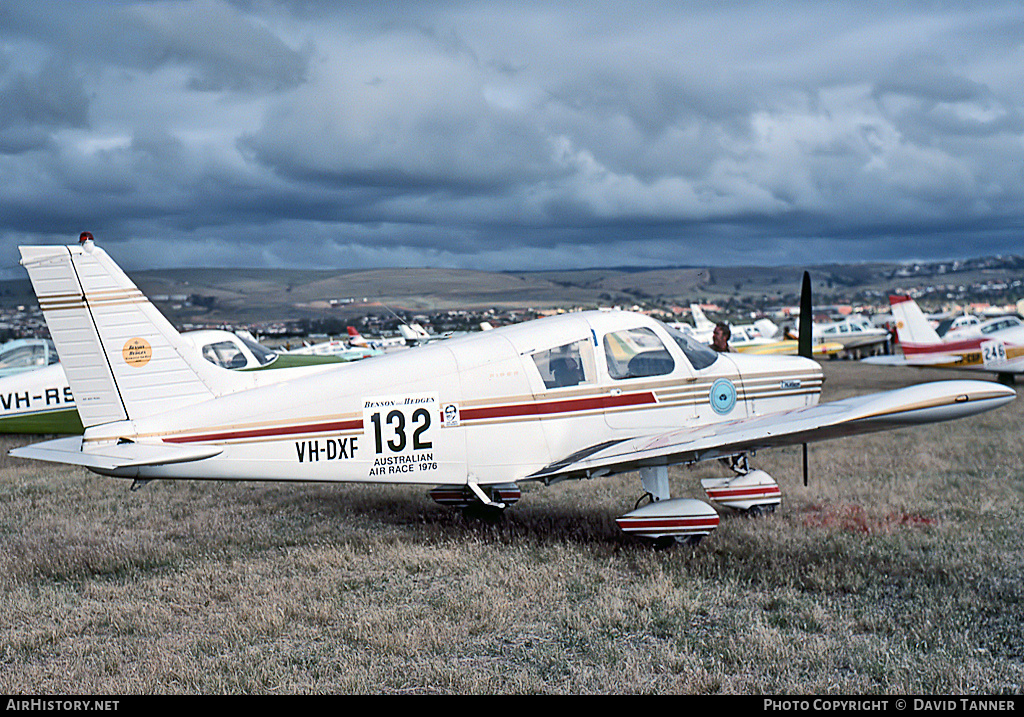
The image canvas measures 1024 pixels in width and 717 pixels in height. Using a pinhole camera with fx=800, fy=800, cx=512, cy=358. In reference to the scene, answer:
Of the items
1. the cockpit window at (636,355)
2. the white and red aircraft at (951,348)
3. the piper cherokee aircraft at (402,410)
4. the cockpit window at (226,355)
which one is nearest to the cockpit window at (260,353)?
the cockpit window at (226,355)

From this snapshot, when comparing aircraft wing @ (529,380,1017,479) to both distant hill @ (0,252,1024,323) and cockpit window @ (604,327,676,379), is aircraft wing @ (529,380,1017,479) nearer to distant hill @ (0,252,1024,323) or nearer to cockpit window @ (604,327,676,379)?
cockpit window @ (604,327,676,379)

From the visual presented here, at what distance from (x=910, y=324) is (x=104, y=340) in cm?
2203

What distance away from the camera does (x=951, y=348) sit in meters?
22.7

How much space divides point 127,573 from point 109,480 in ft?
16.7

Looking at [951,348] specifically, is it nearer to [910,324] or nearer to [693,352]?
[910,324]

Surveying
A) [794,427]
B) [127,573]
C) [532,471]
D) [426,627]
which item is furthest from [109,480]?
[794,427]

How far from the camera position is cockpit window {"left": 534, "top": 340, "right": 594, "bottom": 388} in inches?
284

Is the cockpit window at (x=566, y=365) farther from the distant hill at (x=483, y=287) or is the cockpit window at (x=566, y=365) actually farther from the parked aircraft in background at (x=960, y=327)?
the parked aircraft in background at (x=960, y=327)

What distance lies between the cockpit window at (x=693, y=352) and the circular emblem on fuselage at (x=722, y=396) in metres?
0.22

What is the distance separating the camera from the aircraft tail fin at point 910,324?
2283 centimetres

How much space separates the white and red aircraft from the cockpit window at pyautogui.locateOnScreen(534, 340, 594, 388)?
1815 cm
